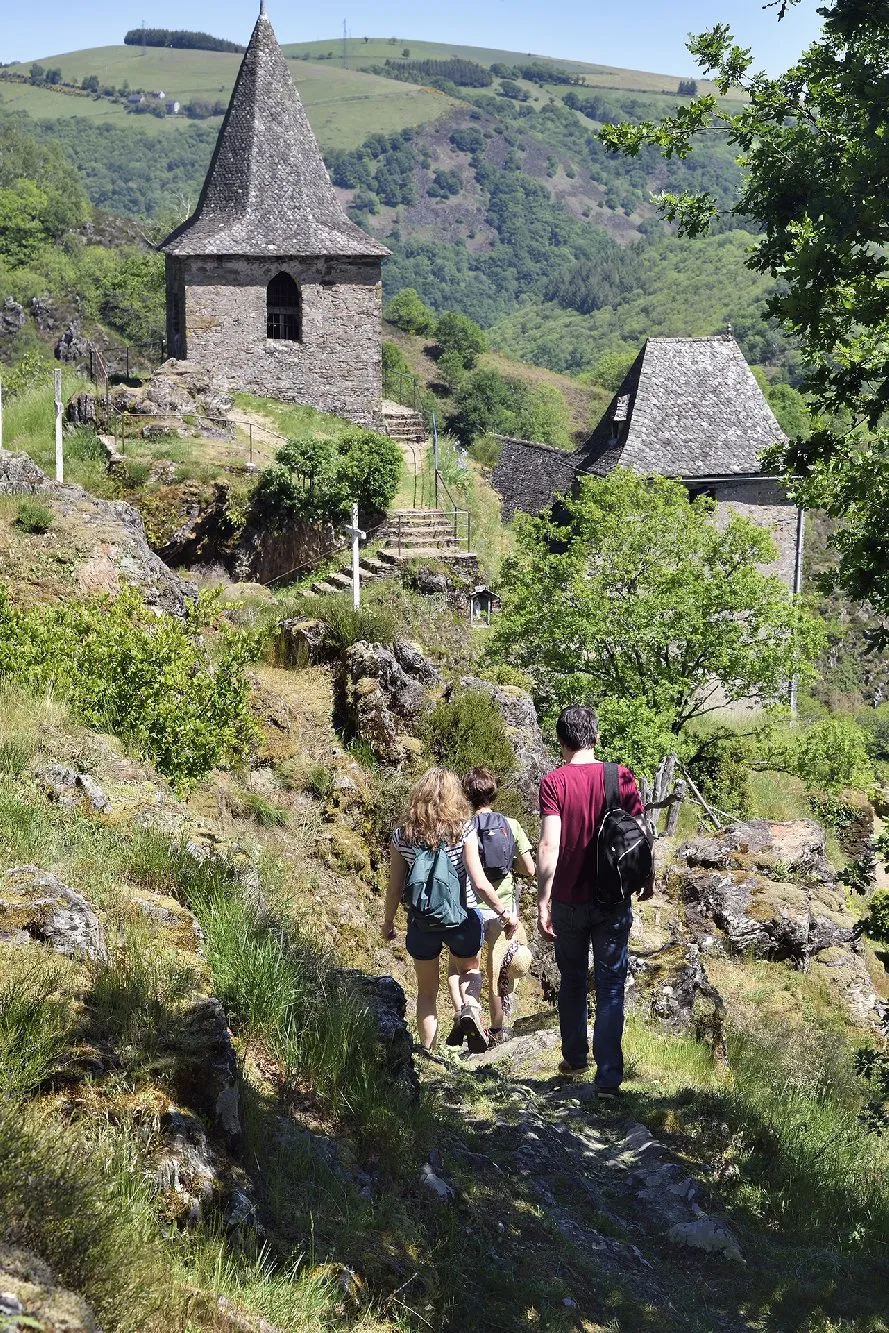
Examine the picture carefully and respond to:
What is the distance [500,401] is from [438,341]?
10.5 metres

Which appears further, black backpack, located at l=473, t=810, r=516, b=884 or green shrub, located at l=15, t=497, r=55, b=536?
green shrub, located at l=15, t=497, r=55, b=536

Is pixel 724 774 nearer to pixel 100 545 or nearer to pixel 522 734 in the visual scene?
pixel 522 734

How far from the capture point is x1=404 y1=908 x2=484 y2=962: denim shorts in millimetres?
7117

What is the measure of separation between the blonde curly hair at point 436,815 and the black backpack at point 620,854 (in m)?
0.72

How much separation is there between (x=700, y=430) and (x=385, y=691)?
24.7 metres

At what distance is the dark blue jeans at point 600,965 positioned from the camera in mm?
6809

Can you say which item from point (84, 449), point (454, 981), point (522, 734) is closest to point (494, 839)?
point (454, 981)

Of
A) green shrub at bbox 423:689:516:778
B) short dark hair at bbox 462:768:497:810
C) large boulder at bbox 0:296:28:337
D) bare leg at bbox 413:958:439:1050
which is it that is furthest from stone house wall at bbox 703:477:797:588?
large boulder at bbox 0:296:28:337

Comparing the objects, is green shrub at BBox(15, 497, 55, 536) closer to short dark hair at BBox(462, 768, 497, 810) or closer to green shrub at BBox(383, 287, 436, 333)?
short dark hair at BBox(462, 768, 497, 810)

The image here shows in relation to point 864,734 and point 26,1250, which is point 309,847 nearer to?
point 26,1250

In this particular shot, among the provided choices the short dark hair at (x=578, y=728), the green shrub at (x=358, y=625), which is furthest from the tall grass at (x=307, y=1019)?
the green shrub at (x=358, y=625)

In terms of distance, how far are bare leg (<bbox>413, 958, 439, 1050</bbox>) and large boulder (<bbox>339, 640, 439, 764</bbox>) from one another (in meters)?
5.52

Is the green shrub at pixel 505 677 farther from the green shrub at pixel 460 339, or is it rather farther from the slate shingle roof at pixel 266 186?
the green shrub at pixel 460 339

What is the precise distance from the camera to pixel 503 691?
14.3 metres
